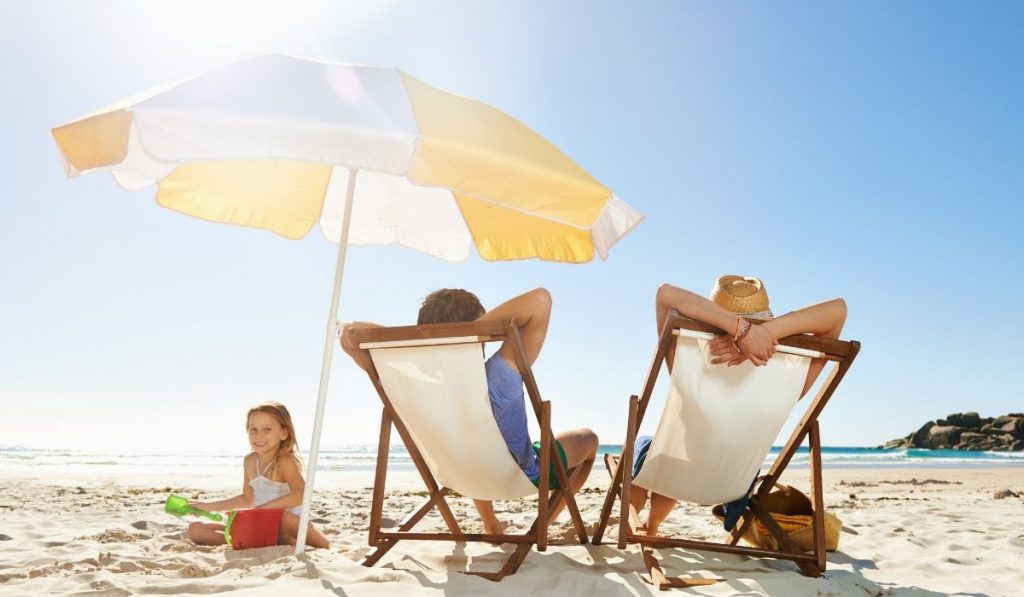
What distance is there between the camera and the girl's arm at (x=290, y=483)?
3609 mm

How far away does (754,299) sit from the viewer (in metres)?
2.88

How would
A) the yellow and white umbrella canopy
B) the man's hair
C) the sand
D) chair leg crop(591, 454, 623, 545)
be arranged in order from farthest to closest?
chair leg crop(591, 454, 623, 545) → the man's hair → the sand → the yellow and white umbrella canopy

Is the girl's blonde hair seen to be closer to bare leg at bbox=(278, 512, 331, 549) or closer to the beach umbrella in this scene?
bare leg at bbox=(278, 512, 331, 549)

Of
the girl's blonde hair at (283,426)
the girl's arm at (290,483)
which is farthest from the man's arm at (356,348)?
the girl's blonde hair at (283,426)

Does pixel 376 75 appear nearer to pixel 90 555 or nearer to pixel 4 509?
pixel 90 555

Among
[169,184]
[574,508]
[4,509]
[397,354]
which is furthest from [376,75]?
[4,509]

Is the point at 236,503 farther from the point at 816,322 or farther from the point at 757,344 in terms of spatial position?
the point at 816,322

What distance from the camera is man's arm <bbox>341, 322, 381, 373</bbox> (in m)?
Answer: 2.96

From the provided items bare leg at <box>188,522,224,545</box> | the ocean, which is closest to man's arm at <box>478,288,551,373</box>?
bare leg at <box>188,522,224,545</box>

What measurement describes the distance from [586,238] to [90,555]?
2.92 metres

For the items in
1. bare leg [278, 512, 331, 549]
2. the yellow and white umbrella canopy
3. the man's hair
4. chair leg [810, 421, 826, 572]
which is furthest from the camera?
bare leg [278, 512, 331, 549]

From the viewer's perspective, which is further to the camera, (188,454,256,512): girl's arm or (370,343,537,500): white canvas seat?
(188,454,256,512): girl's arm

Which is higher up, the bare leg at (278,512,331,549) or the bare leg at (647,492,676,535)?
the bare leg at (647,492,676,535)

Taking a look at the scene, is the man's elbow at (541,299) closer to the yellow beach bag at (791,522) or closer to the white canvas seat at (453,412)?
the white canvas seat at (453,412)
